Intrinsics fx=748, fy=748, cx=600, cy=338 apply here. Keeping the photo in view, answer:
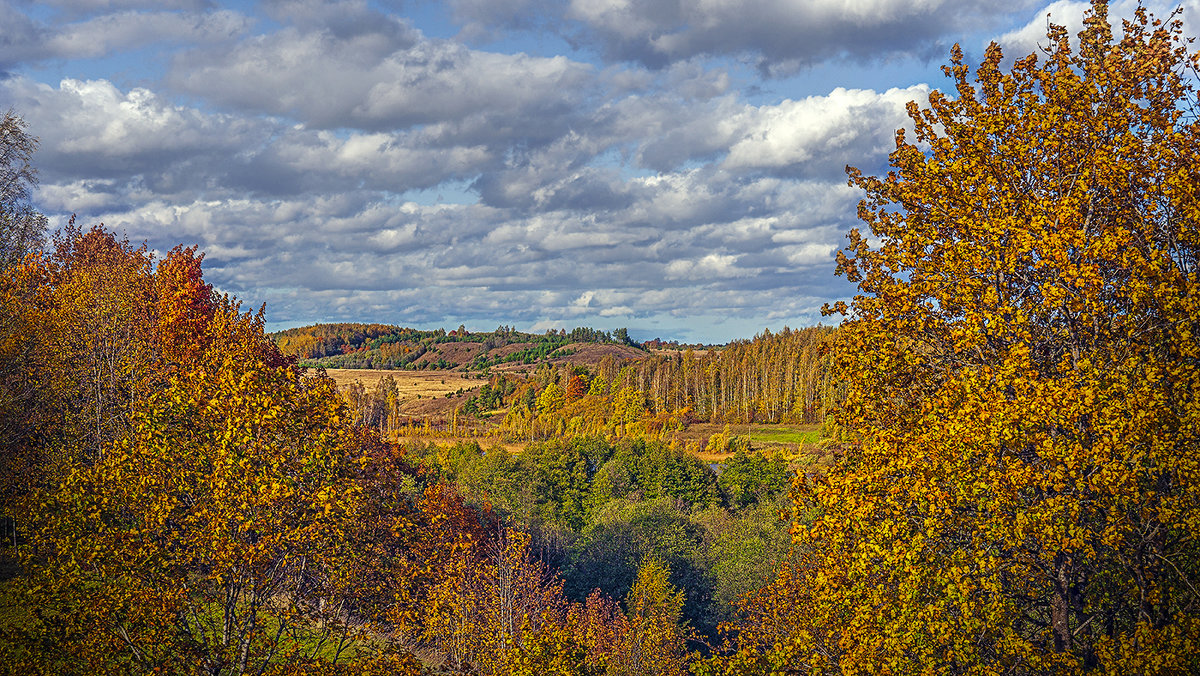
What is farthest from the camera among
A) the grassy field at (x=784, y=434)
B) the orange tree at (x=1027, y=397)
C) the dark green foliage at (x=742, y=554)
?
the grassy field at (x=784, y=434)

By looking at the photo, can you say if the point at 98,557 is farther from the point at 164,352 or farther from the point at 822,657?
the point at 164,352

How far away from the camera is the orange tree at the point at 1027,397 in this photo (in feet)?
39.3

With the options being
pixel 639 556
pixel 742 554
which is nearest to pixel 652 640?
pixel 742 554

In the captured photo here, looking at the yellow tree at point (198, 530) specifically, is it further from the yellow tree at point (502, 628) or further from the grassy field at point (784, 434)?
the grassy field at point (784, 434)

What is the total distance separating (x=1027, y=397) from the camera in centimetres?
1209

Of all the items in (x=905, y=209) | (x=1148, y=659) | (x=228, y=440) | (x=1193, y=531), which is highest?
(x=905, y=209)

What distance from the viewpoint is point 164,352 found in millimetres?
36500

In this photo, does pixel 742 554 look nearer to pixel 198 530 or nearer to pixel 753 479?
pixel 753 479

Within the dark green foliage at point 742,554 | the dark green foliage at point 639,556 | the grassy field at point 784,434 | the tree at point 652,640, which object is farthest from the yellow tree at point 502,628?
the grassy field at point 784,434

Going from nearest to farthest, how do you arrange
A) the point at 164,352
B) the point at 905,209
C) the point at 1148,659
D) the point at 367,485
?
1. the point at 1148,659
2. the point at 905,209
3. the point at 367,485
4. the point at 164,352

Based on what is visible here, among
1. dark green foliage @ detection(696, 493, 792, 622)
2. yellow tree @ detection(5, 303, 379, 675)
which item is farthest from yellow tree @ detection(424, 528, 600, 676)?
dark green foliage @ detection(696, 493, 792, 622)

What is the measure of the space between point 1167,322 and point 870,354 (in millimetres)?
4930

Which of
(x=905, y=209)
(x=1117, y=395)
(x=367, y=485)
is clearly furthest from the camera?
(x=367, y=485)

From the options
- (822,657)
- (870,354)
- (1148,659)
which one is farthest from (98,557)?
(1148,659)
